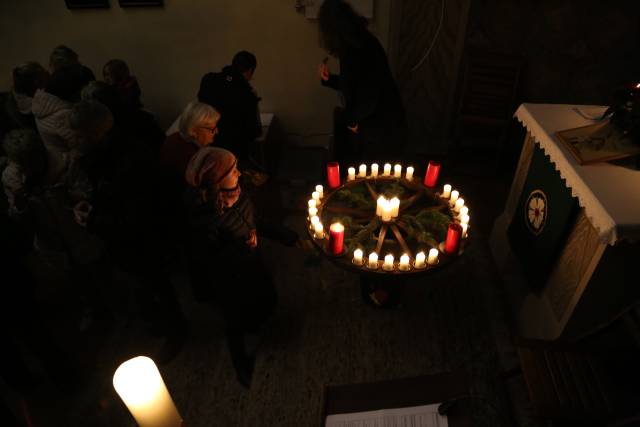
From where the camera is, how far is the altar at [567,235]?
8.55 ft

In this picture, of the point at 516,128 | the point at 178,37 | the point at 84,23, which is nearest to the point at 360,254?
the point at 516,128

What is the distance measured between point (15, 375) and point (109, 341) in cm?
65

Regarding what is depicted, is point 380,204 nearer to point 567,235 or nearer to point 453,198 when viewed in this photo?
point 453,198

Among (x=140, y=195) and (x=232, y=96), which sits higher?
(x=232, y=96)

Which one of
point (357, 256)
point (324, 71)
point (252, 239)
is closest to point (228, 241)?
point (252, 239)

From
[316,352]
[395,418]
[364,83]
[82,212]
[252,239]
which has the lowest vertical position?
[316,352]

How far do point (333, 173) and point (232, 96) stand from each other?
1.15m

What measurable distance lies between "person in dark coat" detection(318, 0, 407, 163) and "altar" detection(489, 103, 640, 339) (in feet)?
3.64

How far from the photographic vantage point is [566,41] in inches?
183

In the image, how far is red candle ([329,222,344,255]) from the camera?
9.26 ft

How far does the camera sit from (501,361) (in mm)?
3320

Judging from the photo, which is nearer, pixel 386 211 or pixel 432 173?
pixel 386 211

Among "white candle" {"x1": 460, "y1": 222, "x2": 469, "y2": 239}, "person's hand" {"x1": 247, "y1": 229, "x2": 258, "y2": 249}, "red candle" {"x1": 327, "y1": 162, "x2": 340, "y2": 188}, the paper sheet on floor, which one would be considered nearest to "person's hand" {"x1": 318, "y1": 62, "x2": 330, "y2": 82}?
"red candle" {"x1": 327, "y1": 162, "x2": 340, "y2": 188}

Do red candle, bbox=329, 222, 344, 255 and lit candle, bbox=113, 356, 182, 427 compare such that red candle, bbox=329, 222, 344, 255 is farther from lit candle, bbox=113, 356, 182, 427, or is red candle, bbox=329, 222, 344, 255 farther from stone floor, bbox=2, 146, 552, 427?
lit candle, bbox=113, 356, 182, 427
